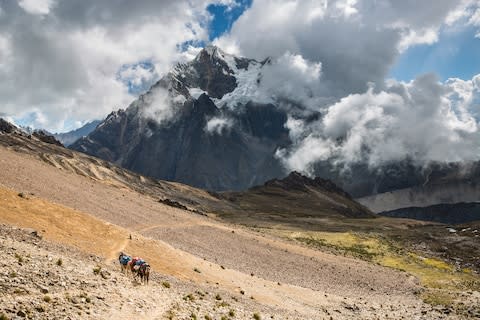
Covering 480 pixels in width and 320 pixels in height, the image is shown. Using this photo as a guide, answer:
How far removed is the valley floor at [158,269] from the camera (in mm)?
30031

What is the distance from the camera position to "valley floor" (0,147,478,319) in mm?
30031

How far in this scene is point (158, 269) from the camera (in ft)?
163

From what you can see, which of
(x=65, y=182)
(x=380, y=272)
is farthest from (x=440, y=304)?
(x=65, y=182)

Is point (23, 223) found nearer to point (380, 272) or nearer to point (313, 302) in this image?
point (313, 302)

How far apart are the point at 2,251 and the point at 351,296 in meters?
47.0

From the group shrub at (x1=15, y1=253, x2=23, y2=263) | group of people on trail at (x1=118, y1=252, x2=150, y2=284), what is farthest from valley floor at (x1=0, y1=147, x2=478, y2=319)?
group of people on trail at (x1=118, y1=252, x2=150, y2=284)

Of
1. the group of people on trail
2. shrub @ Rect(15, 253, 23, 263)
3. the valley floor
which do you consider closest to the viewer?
the valley floor

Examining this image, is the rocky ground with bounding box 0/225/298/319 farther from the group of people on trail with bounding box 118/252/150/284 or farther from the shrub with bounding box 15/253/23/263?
the group of people on trail with bounding box 118/252/150/284

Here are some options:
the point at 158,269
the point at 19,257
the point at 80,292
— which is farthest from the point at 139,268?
the point at 158,269

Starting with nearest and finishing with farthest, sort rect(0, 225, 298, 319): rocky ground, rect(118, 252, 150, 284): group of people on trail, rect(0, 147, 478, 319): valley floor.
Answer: rect(0, 225, 298, 319): rocky ground < rect(0, 147, 478, 319): valley floor < rect(118, 252, 150, 284): group of people on trail

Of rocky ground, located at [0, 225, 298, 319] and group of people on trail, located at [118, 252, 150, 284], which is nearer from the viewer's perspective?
rocky ground, located at [0, 225, 298, 319]

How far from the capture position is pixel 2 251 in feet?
106

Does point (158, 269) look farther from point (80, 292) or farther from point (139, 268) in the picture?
point (80, 292)

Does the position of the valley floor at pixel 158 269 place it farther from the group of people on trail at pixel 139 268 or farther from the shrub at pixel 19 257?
the group of people on trail at pixel 139 268
